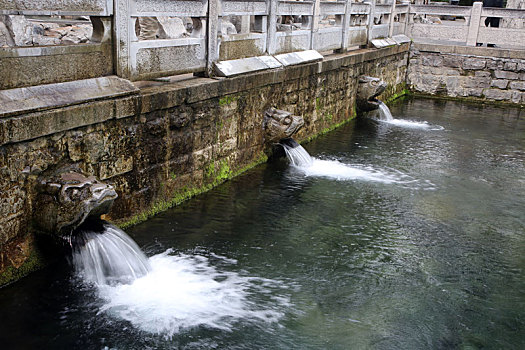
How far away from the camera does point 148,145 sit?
671 cm

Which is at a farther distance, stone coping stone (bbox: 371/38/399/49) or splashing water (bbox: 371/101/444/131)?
stone coping stone (bbox: 371/38/399/49)

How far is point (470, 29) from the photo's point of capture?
1758cm

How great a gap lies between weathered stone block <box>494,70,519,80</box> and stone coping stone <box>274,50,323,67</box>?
8.34 meters

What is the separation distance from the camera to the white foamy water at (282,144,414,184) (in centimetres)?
934

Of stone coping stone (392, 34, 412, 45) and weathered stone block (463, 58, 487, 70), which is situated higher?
stone coping stone (392, 34, 412, 45)

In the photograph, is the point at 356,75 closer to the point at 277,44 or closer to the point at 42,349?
the point at 277,44

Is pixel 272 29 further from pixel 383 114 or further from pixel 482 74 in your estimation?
pixel 482 74

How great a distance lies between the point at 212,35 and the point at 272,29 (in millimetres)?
1971

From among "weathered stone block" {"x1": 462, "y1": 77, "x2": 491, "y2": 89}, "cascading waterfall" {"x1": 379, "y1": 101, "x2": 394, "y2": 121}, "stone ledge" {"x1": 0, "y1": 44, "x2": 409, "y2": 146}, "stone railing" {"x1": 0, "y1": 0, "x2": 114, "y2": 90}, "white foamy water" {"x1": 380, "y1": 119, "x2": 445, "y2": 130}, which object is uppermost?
"stone railing" {"x1": 0, "y1": 0, "x2": 114, "y2": 90}

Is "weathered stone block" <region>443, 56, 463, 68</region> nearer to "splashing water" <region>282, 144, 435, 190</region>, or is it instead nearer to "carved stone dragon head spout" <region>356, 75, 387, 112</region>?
"carved stone dragon head spout" <region>356, 75, 387, 112</region>

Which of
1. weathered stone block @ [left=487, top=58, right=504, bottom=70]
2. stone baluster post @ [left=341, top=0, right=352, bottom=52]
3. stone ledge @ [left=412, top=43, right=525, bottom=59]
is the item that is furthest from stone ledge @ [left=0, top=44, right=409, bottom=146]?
weathered stone block @ [left=487, top=58, right=504, bottom=70]

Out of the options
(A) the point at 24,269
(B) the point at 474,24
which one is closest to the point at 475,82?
(B) the point at 474,24

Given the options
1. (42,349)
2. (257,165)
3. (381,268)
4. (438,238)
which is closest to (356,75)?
(257,165)

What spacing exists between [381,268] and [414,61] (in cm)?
1349
